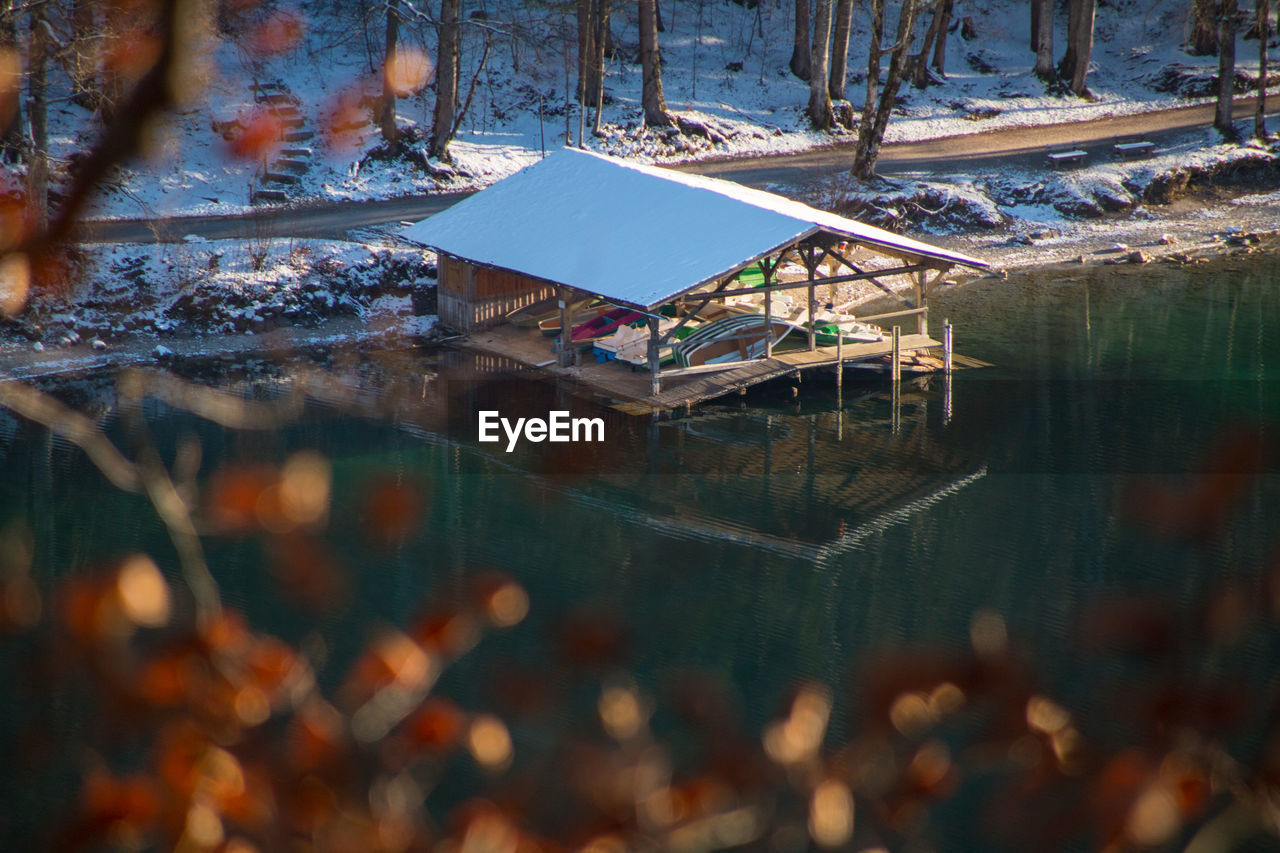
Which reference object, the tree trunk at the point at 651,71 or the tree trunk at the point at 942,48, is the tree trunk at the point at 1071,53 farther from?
the tree trunk at the point at 651,71

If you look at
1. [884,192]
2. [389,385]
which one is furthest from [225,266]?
[884,192]

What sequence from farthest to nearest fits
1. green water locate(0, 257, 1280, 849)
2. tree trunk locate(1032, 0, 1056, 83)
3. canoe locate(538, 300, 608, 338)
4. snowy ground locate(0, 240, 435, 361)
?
tree trunk locate(1032, 0, 1056, 83) → canoe locate(538, 300, 608, 338) → snowy ground locate(0, 240, 435, 361) → green water locate(0, 257, 1280, 849)

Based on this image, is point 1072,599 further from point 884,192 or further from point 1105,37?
point 1105,37

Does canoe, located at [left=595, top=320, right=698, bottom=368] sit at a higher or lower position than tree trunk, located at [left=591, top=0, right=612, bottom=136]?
lower

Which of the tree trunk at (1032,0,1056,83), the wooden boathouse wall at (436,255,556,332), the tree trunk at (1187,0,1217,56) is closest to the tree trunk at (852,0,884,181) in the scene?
the wooden boathouse wall at (436,255,556,332)

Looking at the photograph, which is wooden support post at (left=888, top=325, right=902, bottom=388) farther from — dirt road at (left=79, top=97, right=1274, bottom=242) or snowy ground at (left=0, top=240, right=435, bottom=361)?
dirt road at (left=79, top=97, right=1274, bottom=242)

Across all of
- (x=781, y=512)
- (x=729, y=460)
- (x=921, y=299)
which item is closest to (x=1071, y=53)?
(x=921, y=299)

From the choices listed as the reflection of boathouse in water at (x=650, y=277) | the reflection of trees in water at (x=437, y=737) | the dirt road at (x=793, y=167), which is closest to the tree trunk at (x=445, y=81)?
the dirt road at (x=793, y=167)

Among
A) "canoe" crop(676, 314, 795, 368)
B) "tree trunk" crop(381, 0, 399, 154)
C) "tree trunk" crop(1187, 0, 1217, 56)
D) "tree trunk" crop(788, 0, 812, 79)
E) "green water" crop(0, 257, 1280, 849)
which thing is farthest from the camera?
"tree trunk" crop(1187, 0, 1217, 56)
